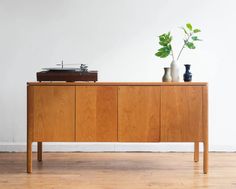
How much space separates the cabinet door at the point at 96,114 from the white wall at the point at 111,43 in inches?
36.0

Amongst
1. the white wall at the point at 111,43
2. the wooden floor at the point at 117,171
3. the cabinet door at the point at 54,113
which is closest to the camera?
the wooden floor at the point at 117,171

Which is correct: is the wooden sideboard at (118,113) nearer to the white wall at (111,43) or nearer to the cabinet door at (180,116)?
the cabinet door at (180,116)

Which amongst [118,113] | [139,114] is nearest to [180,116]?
[139,114]

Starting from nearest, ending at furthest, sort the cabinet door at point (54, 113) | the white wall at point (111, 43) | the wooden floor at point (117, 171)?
the wooden floor at point (117, 171) < the cabinet door at point (54, 113) < the white wall at point (111, 43)

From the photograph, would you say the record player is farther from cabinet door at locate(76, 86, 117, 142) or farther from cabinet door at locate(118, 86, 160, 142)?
cabinet door at locate(118, 86, 160, 142)

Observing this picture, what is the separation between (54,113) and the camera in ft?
12.5

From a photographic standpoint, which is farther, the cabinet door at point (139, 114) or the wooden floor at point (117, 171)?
the cabinet door at point (139, 114)

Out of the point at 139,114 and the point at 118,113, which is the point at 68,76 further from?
the point at 139,114

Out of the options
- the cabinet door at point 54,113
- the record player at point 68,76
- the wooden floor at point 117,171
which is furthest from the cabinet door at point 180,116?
the cabinet door at point 54,113

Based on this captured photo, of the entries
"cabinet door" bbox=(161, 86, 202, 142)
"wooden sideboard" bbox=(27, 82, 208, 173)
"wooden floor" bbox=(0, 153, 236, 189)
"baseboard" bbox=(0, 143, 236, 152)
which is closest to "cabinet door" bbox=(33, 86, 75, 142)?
"wooden sideboard" bbox=(27, 82, 208, 173)

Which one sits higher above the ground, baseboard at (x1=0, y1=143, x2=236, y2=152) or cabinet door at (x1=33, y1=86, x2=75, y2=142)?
cabinet door at (x1=33, y1=86, x2=75, y2=142)

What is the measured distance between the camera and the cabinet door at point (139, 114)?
12.5 feet

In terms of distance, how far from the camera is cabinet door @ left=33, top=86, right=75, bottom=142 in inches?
150

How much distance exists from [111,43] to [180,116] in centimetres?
123
